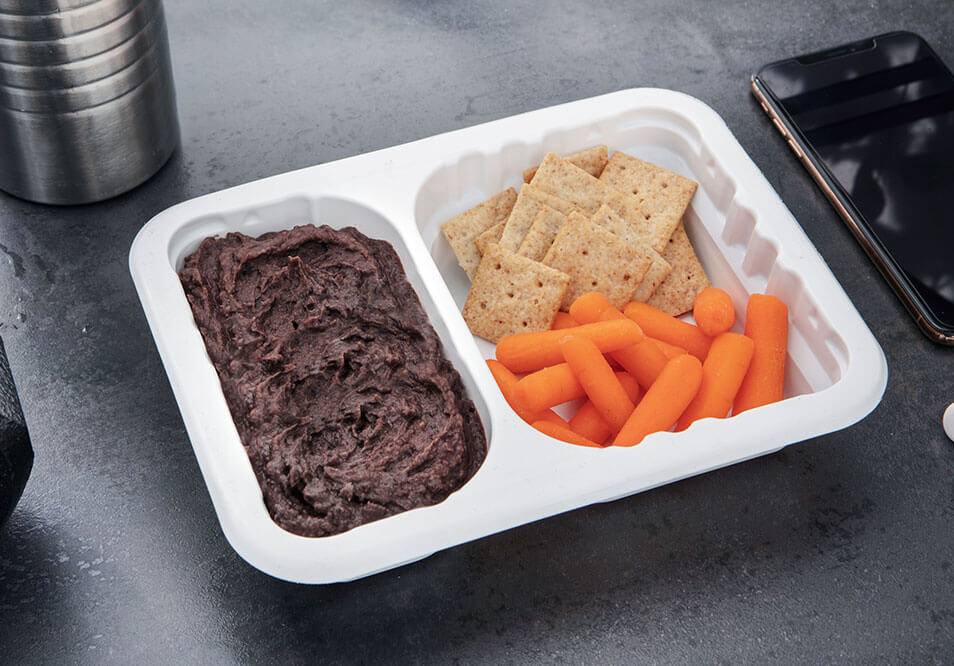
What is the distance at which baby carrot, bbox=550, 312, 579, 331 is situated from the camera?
1.87 m

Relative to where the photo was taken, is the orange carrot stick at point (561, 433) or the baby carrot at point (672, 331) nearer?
the orange carrot stick at point (561, 433)

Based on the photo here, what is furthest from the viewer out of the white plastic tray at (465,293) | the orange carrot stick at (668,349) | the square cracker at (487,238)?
the square cracker at (487,238)

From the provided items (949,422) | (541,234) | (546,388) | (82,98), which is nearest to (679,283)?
(541,234)

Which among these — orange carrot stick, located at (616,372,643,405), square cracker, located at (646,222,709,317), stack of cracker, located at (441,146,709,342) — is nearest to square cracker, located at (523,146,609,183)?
stack of cracker, located at (441,146,709,342)

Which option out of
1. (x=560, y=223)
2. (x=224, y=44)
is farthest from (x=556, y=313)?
(x=224, y=44)

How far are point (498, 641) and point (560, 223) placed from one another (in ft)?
2.49

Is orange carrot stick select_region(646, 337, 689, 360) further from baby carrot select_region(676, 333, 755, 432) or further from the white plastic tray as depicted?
the white plastic tray

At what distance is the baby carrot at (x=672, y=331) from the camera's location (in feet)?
6.13

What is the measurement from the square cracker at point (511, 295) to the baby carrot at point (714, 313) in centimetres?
24

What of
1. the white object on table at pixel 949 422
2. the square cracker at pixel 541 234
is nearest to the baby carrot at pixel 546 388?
the square cracker at pixel 541 234

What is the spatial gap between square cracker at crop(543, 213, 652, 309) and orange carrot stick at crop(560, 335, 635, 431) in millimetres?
193

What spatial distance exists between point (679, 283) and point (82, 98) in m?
1.13

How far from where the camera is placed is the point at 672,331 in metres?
1.87

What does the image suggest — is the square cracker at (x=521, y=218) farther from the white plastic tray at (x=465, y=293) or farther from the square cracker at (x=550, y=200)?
the white plastic tray at (x=465, y=293)
